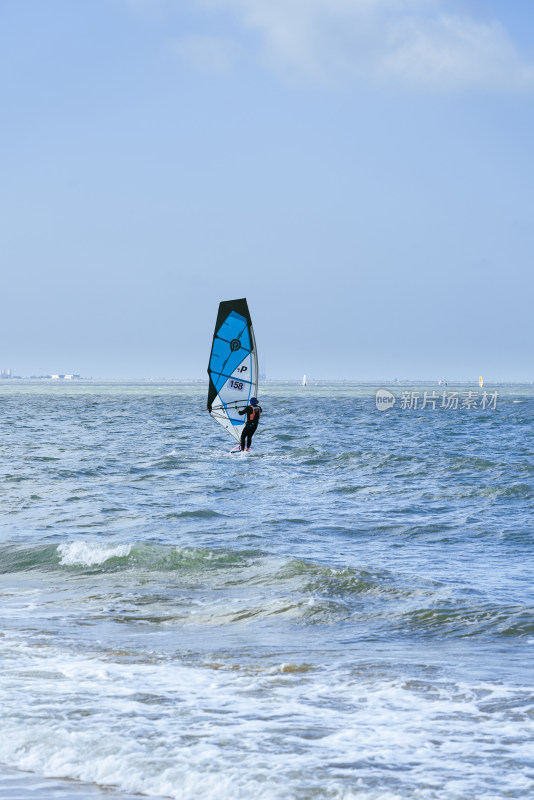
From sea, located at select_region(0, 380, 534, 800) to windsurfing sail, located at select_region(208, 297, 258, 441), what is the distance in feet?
27.8

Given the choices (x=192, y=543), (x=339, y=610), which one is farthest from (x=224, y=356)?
(x=339, y=610)

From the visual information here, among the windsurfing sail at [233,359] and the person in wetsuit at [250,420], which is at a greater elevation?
the windsurfing sail at [233,359]

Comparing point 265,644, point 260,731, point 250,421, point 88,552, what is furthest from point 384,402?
point 260,731

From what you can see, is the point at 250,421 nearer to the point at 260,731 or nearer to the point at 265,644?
the point at 265,644

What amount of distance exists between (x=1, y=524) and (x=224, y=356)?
42.4 ft

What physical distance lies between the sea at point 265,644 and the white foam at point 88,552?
6 cm

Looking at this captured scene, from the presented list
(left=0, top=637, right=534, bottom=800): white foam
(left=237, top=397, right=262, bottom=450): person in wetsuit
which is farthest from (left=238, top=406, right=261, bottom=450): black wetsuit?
(left=0, top=637, right=534, bottom=800): white foam

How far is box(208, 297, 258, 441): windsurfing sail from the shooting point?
24.4 meters

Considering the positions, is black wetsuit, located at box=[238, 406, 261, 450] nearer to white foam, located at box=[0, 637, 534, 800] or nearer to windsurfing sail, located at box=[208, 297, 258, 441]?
windsurfing sail, located at box=[208, 297, 258, 441]

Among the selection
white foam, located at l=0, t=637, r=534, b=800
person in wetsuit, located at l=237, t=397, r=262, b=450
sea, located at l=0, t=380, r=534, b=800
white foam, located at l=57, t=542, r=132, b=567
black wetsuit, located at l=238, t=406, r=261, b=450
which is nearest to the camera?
white foam, located at l=0, t=637, r=534, b=800

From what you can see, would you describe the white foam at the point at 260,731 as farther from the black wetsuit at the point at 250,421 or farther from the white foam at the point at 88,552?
the black wetsuit at the point at 250,421

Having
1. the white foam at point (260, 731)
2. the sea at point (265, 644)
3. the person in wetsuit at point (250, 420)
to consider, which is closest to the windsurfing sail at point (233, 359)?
the person in wetsuit at point (250, 420)

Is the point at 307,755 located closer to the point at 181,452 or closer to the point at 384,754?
the point at 384,754

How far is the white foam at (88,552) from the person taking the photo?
32.9ft
